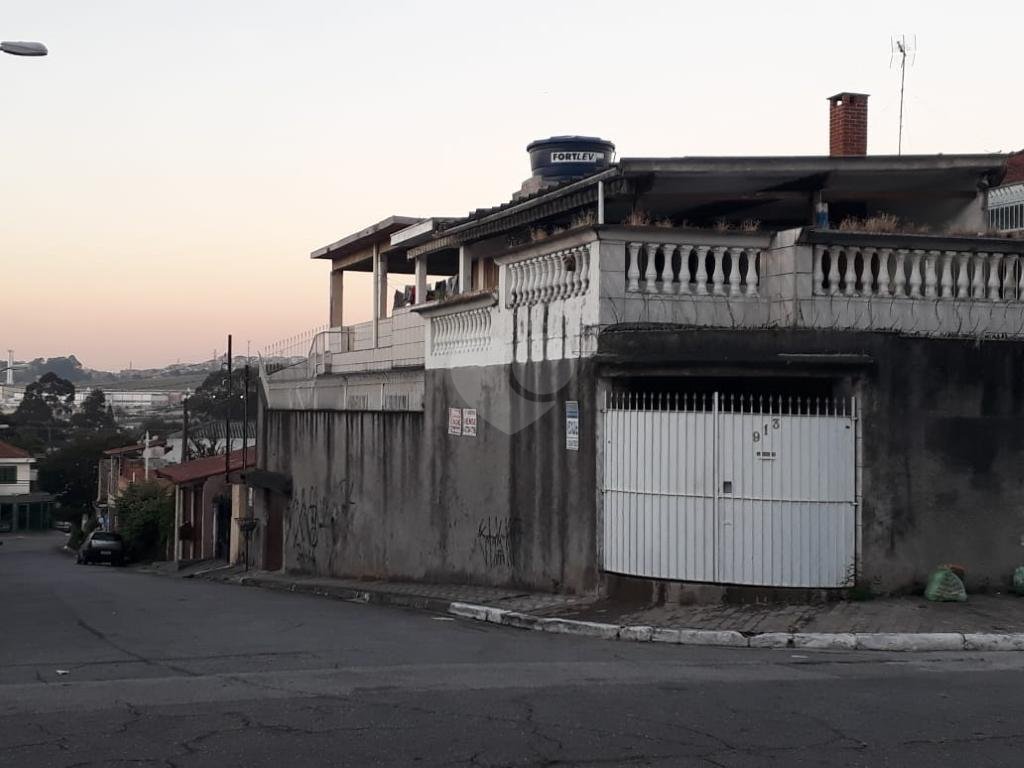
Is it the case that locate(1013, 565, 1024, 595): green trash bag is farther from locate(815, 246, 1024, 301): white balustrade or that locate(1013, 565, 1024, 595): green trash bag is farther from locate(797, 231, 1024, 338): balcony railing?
locate(815, 246, 1024, 301): white balustrade

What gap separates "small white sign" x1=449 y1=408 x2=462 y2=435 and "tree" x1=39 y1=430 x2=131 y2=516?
67.9m

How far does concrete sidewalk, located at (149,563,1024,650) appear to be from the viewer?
10.3 metres

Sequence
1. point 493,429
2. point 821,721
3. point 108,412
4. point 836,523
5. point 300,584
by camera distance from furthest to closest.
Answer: point 108,412 < point 300,584 < point 493,429 < point 836,523 < point 821,721

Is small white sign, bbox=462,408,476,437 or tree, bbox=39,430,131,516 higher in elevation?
small white sign, bbox=462,408,476,437

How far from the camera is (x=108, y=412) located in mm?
121812

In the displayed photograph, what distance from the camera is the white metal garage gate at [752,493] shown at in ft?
38.8

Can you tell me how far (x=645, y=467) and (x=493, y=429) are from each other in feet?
10.8

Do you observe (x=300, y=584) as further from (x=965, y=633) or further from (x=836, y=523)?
(x=965, y=633)

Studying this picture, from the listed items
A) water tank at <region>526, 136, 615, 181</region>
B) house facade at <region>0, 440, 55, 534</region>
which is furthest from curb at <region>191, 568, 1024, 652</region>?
house facade at <region>0, 440, 55, 534</region>

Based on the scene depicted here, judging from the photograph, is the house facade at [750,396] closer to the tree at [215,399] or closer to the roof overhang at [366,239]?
the roof overhang at [366,239]

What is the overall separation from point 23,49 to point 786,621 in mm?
9282

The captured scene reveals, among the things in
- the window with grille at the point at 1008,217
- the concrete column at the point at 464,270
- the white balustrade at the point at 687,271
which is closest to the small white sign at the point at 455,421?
the white balustrade at the point at 687,271

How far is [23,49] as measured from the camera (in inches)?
462

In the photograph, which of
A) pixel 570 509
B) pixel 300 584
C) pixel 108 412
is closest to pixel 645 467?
pixel 570 509
